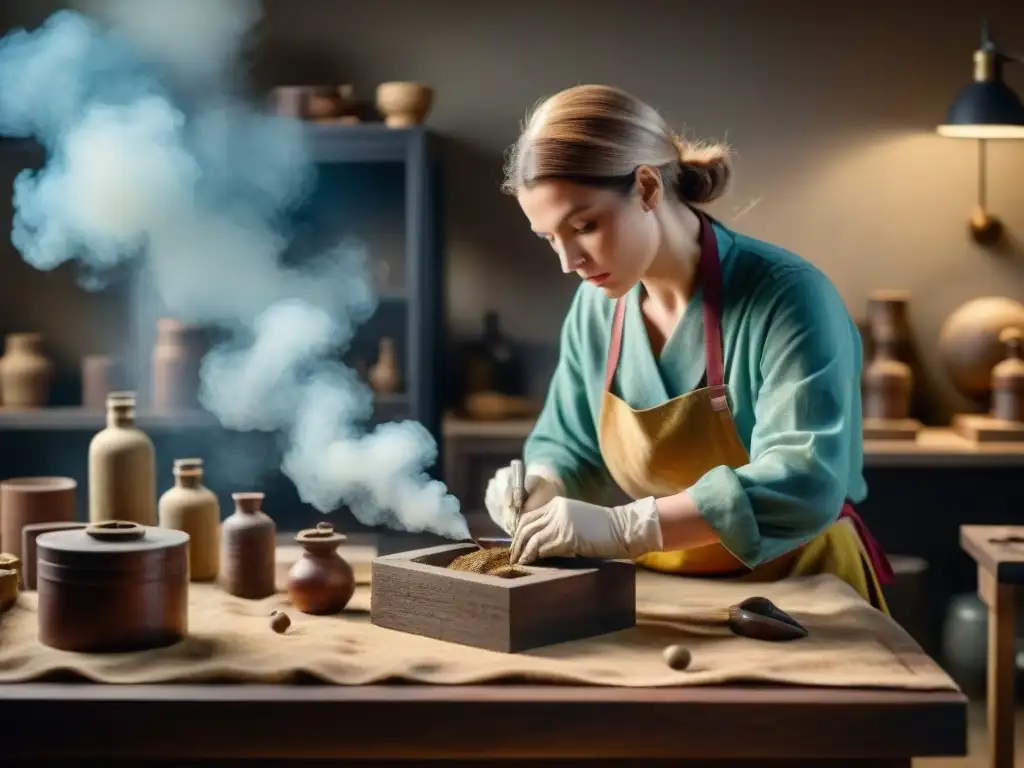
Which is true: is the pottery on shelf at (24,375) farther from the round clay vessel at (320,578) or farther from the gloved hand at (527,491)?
the round clay vessel at (320,578)

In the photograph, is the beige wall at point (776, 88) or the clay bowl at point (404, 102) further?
the beige wall at point (776, 88)

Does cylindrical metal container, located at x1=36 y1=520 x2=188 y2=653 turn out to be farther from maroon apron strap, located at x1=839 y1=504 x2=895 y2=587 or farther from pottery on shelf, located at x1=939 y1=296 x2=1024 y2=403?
pottery on shelf, located at x1=939 y1=296 x2=1024 y2=403

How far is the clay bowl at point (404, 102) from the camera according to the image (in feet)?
15.3

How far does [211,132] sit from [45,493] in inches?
98.1

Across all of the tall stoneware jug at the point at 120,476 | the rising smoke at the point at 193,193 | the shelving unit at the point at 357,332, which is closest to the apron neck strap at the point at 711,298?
the tall stoneware jug at the point at 120,476

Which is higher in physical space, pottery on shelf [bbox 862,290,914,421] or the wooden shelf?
pottery on shelf [bbox 862,290,914,421]

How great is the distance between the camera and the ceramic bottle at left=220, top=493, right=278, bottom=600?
92.2 inches

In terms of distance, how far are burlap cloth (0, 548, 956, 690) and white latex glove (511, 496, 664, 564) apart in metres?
0.13

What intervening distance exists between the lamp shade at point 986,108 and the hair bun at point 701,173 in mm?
2316

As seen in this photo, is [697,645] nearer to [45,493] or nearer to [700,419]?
[700,419]

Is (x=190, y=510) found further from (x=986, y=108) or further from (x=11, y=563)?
(x=986, y=108)

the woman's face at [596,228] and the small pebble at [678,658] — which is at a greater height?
the woman's face at [596,228]

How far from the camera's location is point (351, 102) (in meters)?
4.75

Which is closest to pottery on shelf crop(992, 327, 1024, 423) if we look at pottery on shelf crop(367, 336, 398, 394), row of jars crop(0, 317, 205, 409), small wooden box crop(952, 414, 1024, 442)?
small wooden box crop(952, 414, 1024, 442)
